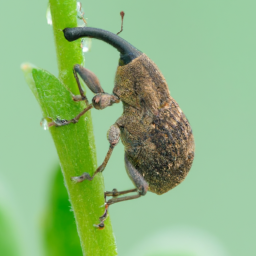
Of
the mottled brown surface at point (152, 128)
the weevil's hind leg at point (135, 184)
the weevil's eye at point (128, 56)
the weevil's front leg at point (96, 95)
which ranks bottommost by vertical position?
the weevil's hind leg at point (135, 184)

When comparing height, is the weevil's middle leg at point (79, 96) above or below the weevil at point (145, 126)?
above

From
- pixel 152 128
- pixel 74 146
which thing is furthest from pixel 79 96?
pixel 152 128

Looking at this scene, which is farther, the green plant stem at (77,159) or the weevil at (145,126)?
the weevil at (145,126)

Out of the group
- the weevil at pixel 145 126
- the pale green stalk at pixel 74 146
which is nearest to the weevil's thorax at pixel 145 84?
the weevil at pixel 145 126

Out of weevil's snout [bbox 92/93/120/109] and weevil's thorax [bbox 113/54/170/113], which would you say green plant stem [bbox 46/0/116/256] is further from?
weevil's thorax [bbox 113/54/170/113]

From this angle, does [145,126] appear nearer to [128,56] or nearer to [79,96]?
[128,56]

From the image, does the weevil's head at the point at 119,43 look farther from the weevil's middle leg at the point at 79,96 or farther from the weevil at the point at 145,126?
the weevil's middle leg at the point at 79,96

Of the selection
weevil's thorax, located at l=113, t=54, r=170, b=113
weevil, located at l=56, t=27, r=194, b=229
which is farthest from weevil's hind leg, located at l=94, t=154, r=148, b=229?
weevil's thorax, located at l=113, t=54, r=170, b=113
